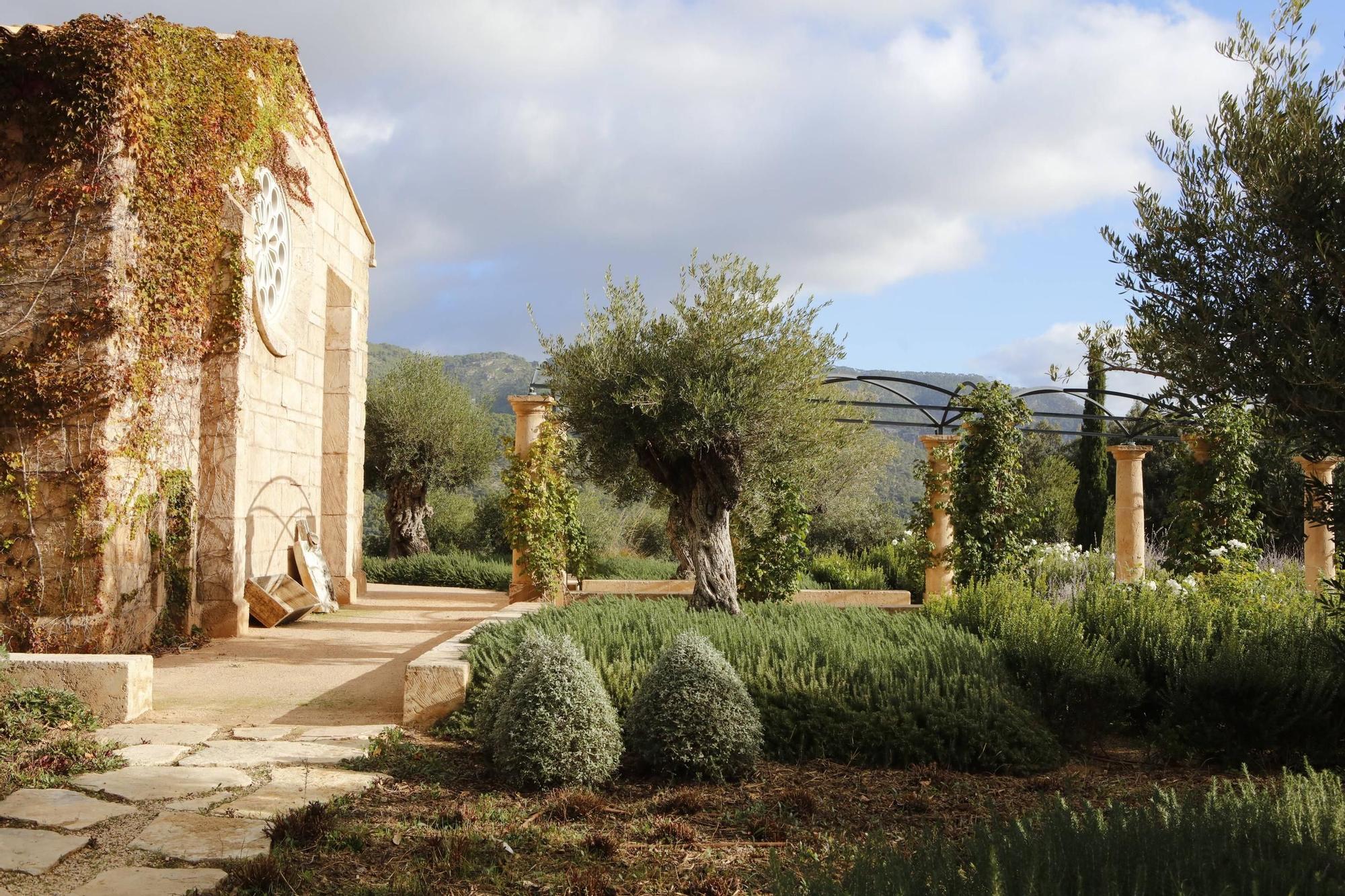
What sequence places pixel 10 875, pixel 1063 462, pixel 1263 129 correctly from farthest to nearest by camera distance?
1. pixel 1063 462
2. pixel 1263 129
3. pixel 10 875

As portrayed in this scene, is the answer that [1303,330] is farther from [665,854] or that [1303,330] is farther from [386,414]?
[386,414]

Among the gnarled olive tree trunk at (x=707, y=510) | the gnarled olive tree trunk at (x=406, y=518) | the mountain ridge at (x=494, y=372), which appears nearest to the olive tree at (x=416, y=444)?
the gnarled olive tree trunk at (x=406, y=518)

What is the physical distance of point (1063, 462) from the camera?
79.4ft

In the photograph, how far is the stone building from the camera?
7238 mm

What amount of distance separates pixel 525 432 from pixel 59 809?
6.37 metres

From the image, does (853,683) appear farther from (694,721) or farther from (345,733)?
(345,733)

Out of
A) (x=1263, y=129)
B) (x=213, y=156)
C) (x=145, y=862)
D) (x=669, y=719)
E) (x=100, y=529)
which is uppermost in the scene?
(x=213, y=156)

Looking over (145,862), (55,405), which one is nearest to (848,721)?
(145,862)

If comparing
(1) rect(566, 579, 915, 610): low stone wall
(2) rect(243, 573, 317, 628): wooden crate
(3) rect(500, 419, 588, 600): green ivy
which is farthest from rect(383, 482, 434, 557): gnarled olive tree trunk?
(3) rect(500, 419, 588, 600): green ivy

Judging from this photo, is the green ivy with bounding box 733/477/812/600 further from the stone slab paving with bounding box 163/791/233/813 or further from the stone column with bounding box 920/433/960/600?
the stone slab paving with bounding box 163/791/233/813

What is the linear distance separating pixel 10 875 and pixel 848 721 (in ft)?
12.6

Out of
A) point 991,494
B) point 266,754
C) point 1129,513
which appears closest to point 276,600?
point 266,754

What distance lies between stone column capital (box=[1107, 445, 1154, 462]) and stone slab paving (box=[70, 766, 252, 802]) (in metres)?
11.2

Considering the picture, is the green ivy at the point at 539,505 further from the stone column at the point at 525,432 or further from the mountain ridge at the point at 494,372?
the mountain ridge at the point at 494,372
